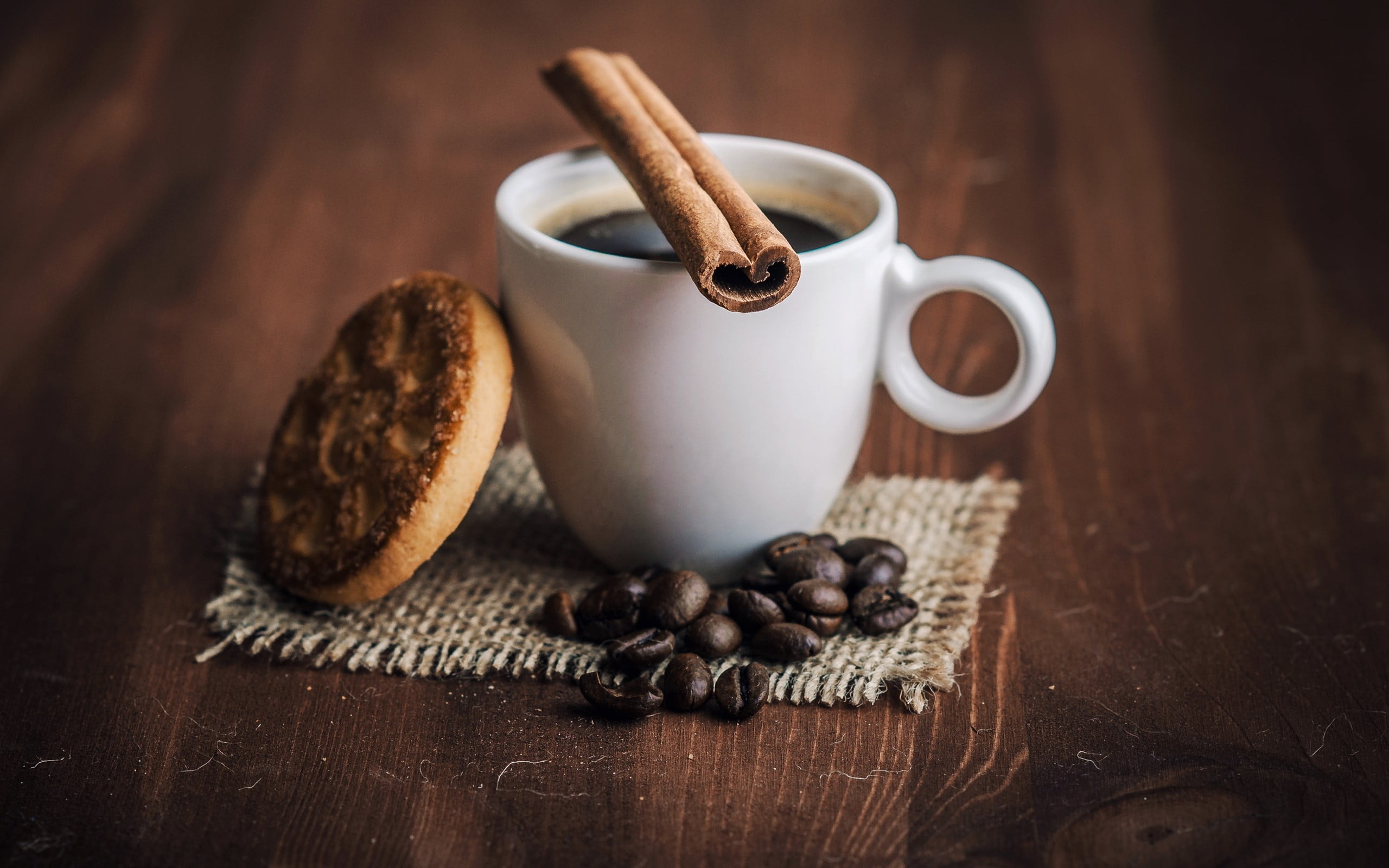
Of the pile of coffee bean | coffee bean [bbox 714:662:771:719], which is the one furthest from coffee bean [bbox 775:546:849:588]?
coffee bean [bbox 714:662:771:719]

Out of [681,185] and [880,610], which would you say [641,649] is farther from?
[681,185]

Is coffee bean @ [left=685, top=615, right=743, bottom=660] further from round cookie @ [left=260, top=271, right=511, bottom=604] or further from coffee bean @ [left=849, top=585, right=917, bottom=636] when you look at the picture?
round cookie @ [left=260, top=271, right=511, bottom=604]

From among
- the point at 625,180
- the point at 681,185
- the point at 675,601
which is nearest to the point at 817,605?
the point at 675,601

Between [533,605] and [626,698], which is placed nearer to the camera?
[626,698]

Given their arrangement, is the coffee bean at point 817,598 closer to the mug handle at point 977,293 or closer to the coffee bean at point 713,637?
the coffee bean at point 713,637

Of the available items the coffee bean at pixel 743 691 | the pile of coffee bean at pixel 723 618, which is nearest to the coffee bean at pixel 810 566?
the pile of coffee bean at pixel 723 618
